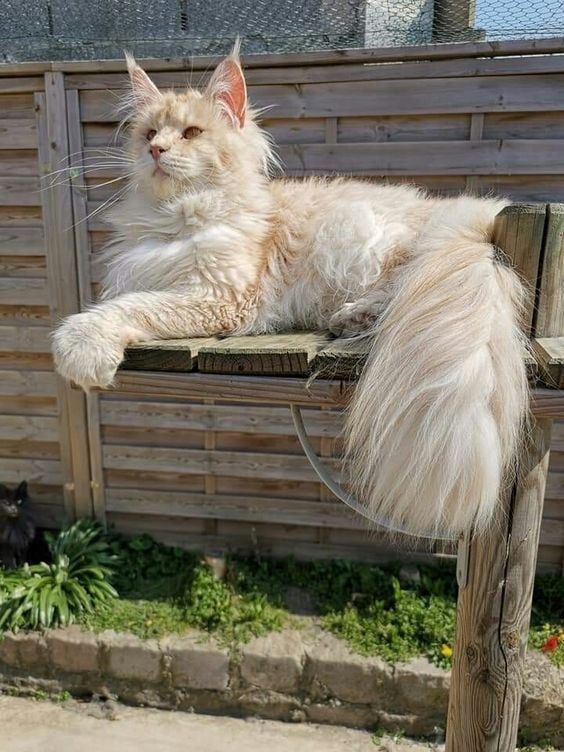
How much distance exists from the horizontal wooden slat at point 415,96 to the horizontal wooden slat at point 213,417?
1441 millimetres

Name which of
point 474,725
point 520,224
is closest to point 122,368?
point 520,224

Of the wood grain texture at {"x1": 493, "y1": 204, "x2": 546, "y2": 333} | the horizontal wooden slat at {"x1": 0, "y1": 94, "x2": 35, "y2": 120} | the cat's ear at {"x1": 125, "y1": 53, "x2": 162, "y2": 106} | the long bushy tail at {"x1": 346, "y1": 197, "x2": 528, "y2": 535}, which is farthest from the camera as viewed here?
the horizontal wooden slat at {"x1": 0, "y1": 94, "x2": 35, "y2": 120}

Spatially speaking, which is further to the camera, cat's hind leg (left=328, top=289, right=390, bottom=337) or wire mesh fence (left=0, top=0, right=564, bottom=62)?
wire mesh fence (left=0, top=0, right=564, bottom=62)

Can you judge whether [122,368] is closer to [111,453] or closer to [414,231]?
[414,231]

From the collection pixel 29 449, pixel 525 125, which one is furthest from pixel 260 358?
pixel 29 449

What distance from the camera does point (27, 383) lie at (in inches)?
129

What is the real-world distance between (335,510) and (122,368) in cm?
203

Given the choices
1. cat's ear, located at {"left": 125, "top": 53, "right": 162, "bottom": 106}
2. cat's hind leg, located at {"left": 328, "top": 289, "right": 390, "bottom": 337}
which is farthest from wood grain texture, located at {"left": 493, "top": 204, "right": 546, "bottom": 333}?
cat's ear, located at {"left": 125, "top": 53, "right": 162, "bottom": 106}

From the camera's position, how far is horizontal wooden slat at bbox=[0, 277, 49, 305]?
3148mm

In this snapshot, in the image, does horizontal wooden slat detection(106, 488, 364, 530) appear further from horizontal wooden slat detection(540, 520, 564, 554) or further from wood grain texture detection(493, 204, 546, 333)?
wood grain texture detection(493, 204, 546, 333)

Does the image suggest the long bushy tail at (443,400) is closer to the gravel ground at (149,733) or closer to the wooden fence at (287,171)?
the wooden fence at (287,171)

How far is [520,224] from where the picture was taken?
3.84ft

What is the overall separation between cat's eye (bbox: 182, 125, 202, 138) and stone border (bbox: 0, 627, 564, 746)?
7.41 ft

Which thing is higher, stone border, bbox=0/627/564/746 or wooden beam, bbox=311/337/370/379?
wooden beam, bbox=311/337/370/379
